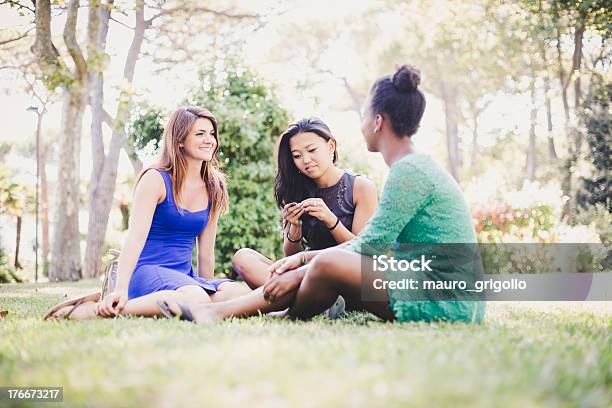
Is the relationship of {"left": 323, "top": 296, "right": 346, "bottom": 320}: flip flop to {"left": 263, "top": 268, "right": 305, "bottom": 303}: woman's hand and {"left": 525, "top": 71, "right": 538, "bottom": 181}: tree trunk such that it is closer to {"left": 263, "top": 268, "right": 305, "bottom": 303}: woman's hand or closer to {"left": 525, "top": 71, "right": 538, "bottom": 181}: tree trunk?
{"left": 263, "top": 268, "right": 305, "bottom": 303}: woman's hand

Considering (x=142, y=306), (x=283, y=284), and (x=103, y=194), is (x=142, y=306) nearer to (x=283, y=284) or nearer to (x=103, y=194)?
Result: (x=283, y=284)

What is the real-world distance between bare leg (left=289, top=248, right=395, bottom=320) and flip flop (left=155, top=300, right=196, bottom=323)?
0.61 metres

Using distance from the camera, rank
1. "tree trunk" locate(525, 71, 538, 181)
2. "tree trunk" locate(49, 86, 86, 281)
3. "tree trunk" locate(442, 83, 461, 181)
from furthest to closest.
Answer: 1. "tree trunk" locate(442, 83, 461, 181)
2. "tree trunk" locate(525, 71, 538, 181)
3. "tree trunk" locate(49, 86, 86, 281)

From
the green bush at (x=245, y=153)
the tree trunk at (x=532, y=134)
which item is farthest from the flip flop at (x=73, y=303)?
the tree trunk at (x=532, y=134)

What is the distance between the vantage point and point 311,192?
15.3 ft

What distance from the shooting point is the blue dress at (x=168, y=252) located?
166 inches

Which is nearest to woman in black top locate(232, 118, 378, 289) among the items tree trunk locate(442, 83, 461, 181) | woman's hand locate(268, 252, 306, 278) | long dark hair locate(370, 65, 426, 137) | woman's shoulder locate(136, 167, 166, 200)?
woman's hand locate(268, 252, 306, 278)

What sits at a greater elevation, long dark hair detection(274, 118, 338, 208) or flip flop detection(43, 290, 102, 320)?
long dark hair detection(274, 118, 338, 208)

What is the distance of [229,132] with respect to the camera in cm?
842

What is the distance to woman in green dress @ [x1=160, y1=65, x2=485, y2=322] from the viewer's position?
3.15m

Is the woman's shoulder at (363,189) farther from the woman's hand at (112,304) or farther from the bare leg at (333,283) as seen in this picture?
the woman's hand at (112,304)

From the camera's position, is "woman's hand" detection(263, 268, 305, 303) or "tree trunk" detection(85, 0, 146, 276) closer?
"woman's hand" detection(263, 268, 305, 303)

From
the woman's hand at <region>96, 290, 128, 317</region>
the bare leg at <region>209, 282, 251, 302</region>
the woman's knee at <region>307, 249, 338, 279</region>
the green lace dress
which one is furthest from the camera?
the bare leg at <region>209, 282, 251, 302</region>

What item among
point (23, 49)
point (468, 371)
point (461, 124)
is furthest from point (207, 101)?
point (461, 124)
